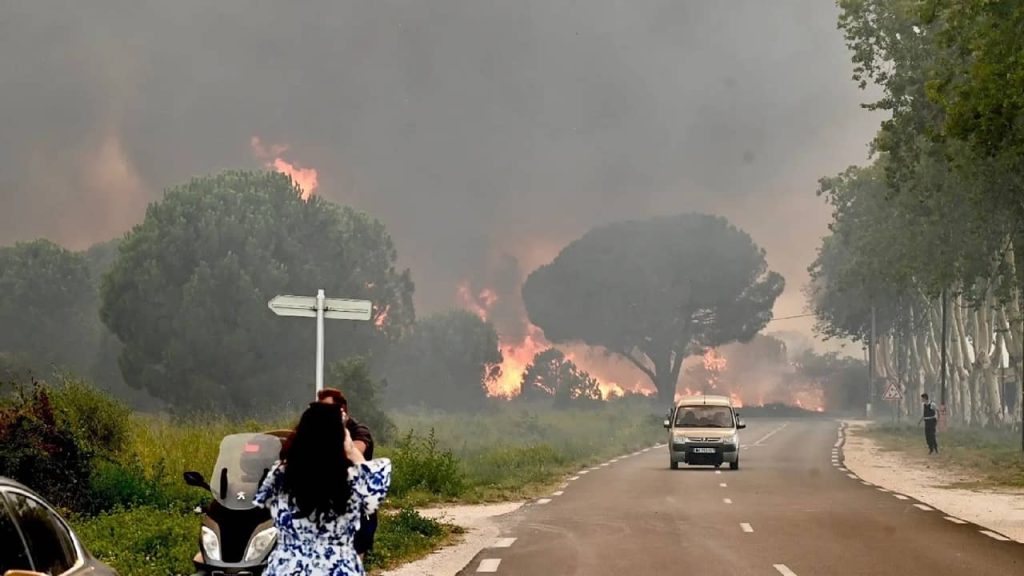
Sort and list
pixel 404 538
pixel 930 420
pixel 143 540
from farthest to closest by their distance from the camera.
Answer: pixel 930 420 < pixel 404 538 < pixel 143 540

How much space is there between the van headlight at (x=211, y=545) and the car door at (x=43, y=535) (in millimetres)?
4194

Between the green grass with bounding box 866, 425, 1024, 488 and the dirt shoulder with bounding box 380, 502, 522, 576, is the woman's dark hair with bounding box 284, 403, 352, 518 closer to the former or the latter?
the dirt shoulder with bounding box 380, 502, 522, 576

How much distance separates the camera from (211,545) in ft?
35.9

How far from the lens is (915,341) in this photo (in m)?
92.2

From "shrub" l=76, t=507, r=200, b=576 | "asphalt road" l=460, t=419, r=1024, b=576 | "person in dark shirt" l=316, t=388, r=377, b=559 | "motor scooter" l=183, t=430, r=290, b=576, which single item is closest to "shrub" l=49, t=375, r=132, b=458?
"shrub" l=76, t=507, r=200, b=576

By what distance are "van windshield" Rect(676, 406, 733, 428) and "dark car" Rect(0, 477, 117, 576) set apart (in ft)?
107

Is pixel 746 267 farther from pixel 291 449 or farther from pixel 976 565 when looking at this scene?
pixel 291 449

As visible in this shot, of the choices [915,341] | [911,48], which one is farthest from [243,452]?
[915,341]

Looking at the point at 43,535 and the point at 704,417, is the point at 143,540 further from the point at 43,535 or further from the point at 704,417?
the point at 704,417

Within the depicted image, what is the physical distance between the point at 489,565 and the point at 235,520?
5215 millimetres

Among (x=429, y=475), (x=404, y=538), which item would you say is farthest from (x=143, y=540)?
(x=429, y=475)

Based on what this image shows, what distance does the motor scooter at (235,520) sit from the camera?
1081 centimetres

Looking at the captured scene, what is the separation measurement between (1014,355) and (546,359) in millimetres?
77038

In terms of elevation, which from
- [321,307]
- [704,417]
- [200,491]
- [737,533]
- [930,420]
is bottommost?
[737,533]
